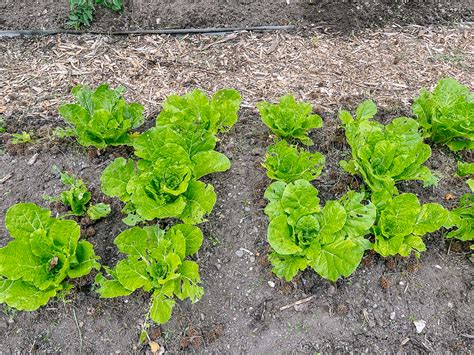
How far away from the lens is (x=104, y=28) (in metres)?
4.46

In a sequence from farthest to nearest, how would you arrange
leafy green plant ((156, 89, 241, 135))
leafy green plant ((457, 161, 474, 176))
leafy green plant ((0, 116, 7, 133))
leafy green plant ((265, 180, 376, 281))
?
leafy green plant ((0, 116, 7, 133)), leafy green plant ((156, 89, 241, 135)), leafy green plant ((457, 161, 474, 176)), leafy green plant ((265, 180, 376, 281))

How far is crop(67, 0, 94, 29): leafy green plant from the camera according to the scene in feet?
14.4

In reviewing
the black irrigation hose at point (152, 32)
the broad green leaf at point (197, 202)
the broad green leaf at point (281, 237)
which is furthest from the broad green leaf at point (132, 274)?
the black irrigation hose at point (152, 32)

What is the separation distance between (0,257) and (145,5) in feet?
10.1

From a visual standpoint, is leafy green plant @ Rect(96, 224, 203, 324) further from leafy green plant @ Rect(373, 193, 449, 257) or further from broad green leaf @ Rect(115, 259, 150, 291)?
leafy green plant @ Rect(373, 193, 449, 257)

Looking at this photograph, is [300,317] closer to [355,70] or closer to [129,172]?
[129,172]

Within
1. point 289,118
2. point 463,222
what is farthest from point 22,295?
point 463,222

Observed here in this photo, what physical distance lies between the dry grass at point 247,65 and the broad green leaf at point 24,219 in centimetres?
136

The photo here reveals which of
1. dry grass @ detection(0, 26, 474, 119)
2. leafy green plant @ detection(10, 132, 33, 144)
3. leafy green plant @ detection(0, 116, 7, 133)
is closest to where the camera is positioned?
leafy green plant @ detection(10, 132, 33, 144)

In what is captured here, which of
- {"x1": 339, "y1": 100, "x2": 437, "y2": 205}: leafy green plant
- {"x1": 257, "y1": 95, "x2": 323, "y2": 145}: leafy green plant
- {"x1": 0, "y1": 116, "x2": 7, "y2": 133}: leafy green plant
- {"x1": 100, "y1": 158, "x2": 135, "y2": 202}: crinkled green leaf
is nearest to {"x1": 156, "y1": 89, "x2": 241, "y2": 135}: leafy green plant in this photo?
{"x1": 257, "y1": 95, "x2": 323, "y2": 145}: leafy green plant

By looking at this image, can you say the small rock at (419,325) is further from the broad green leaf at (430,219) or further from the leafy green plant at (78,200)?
the leafy green plant at (78,200)

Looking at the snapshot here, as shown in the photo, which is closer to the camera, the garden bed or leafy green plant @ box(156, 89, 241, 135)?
the garden bed

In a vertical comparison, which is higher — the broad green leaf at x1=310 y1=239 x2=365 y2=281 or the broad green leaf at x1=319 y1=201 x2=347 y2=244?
the broad green leaf at x1=319 y1=201 x2=347 y2=244

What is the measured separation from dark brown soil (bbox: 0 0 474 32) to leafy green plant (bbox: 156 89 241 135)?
1.59 meters
